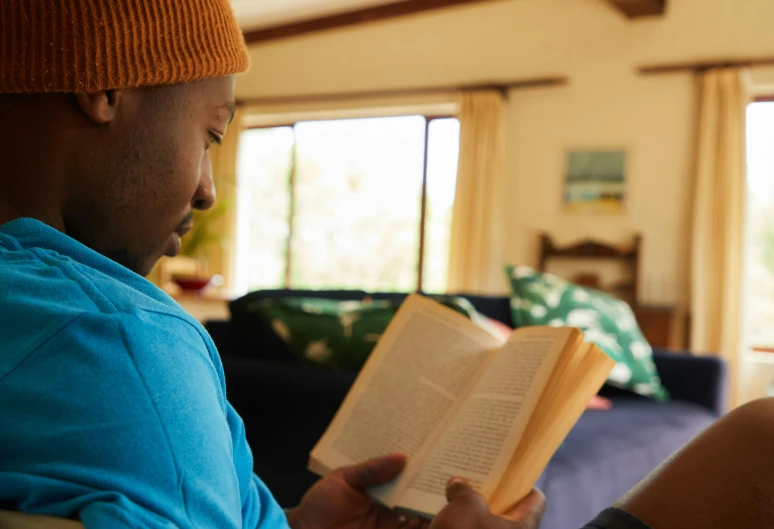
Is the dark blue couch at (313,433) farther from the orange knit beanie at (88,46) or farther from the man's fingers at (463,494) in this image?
the orange knit beanie at (88,46)

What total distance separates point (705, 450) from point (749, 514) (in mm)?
78

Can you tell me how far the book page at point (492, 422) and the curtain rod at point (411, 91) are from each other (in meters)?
4.71

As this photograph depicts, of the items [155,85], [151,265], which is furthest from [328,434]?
[155,85]

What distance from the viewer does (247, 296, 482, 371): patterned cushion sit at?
65.7 inches

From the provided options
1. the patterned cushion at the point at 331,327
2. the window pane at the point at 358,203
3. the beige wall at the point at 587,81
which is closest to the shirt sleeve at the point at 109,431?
the patterned cushion at the point at 331,327

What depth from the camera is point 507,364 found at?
2.94 feet

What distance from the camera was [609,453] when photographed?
65.1 inches

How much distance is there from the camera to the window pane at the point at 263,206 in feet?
21.5

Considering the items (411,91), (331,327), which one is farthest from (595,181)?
(331,327)

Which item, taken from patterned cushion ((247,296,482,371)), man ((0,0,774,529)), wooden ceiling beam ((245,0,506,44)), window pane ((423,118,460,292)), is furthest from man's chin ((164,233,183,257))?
wooden ceiling beam ((245,0,506,44))

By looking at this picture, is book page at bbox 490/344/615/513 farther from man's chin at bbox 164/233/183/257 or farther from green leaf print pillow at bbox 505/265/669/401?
green leaf print pillow at bbox 505/265/669/401

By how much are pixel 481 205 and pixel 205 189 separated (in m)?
Result: 4.92

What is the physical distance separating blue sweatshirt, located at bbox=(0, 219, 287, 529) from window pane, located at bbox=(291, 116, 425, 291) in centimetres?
547

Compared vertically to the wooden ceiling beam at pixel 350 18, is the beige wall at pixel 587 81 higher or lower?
lower
